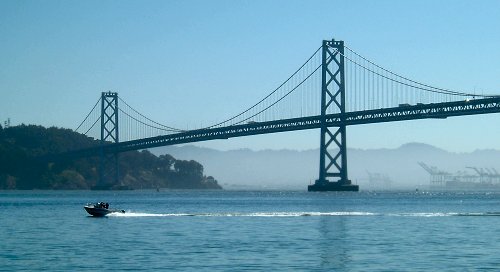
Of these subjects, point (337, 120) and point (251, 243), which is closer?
point (251, 243)

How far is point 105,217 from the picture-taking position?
72875mm

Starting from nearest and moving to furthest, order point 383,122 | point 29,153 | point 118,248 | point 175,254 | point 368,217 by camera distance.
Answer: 1. point 175,254
2. point 118,248
3. point 368,217
4. point 383,122
5. point 29,153

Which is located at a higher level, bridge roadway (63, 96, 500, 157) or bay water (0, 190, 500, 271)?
bridge roadway (63, 96, 500, 157)

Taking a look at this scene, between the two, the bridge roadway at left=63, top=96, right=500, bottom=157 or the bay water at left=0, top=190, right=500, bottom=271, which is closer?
the bay water at left=0, top=190, right=500, bottom=271

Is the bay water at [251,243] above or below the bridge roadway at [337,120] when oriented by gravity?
below

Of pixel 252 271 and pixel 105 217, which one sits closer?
pixel 252 271

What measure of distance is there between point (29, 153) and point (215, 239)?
137603 millimetres

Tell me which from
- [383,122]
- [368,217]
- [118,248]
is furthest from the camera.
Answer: [383,122]

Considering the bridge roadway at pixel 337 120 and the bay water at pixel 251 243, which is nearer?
the bay water at pixel 251 243

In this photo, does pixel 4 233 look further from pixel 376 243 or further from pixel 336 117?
pixel 336 117

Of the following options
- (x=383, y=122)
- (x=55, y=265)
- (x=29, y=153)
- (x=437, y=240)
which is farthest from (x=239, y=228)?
(x=29, y=153)

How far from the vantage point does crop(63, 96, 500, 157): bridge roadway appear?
10850 centimetres

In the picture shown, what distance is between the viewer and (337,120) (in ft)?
410

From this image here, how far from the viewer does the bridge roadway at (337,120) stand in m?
108
